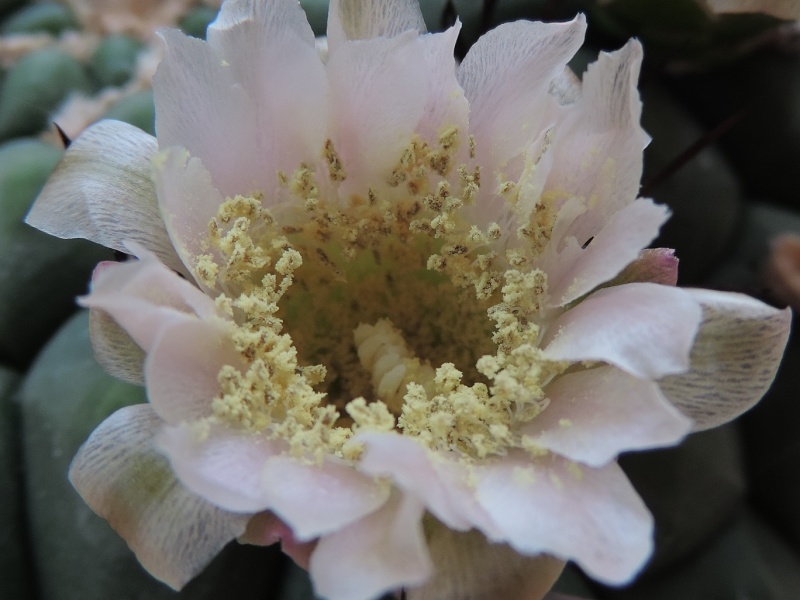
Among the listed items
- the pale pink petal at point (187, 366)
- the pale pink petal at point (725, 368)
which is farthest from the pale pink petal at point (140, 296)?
the pale pink petal at point (725, 368)

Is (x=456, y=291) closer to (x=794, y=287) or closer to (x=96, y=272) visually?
(x=96, y=272)

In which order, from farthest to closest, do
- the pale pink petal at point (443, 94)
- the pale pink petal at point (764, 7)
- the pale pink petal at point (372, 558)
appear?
the pale pink petal at point (764, 7), the pale pink petal at point (443, 94), the pale pink petal at point (372, 558)

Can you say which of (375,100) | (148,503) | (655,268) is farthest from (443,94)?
(148,503)

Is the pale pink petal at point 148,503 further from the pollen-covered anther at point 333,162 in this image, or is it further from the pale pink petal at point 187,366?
the pollen-covered anther at point 333,162

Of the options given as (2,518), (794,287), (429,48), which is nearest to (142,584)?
(2,518)

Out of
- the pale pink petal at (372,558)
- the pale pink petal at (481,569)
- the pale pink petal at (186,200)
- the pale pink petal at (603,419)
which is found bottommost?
the pale pink petal at (481,569)

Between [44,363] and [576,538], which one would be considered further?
[44,363]

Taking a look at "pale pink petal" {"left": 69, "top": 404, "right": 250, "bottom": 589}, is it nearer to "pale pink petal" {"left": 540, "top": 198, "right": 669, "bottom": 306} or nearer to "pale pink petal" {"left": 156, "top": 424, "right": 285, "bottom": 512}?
"pale pink petal" {"left": 156, "top": 424, "right": 285, "bottom": 512}

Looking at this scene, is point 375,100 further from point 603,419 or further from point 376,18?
point 603,419
